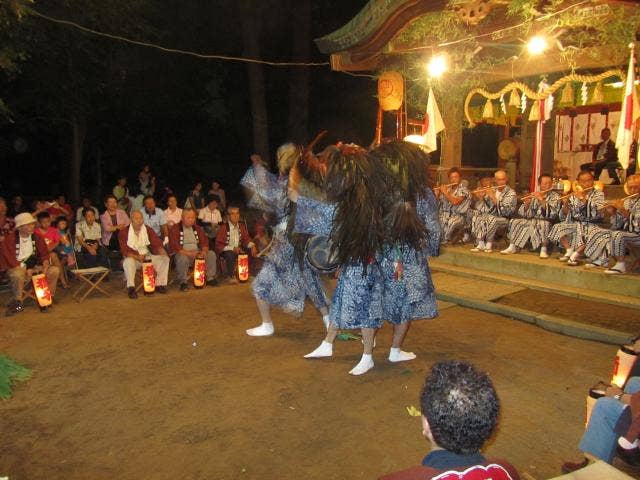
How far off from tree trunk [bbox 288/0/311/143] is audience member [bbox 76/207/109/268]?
1027cm

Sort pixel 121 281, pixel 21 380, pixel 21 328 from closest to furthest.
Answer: pixel 21 380
pixel 21 328
pixel 121 281

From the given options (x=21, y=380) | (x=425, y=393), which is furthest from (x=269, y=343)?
(x=425, y=393)

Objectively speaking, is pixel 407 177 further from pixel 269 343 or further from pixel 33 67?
pixel 33 67

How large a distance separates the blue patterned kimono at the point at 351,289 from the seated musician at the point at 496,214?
15.7ft

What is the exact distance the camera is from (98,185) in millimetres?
19344

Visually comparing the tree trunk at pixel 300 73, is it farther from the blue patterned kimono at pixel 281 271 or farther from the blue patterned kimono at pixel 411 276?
the blue patterned kimono at pixel 411 276

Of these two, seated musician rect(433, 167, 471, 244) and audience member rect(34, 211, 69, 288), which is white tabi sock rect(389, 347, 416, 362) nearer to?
seated musician rect(433, 167, 471, 244)

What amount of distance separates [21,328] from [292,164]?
4.14 meters

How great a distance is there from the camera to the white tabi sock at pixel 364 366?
4.86 meters

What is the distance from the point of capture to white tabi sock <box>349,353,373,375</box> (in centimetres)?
486

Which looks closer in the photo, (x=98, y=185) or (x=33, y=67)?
(x=33, y=67)

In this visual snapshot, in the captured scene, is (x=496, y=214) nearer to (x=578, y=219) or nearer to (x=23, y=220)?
(x=578, y=219)

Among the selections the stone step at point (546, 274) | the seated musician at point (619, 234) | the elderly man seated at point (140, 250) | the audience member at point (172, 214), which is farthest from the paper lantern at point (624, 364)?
the audience member at point (172, 214)

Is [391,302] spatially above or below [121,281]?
above
